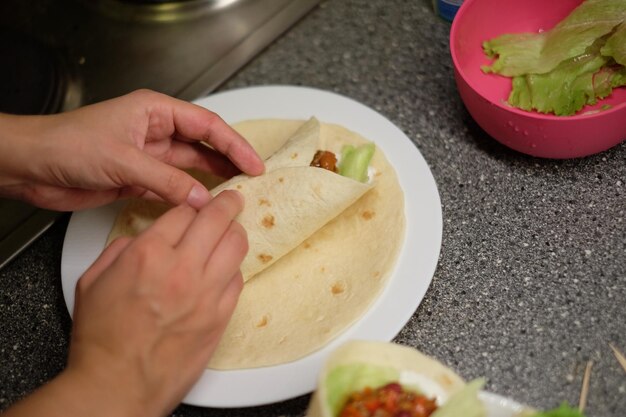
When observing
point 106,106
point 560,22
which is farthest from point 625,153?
point 106,106

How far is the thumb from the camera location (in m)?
1.44

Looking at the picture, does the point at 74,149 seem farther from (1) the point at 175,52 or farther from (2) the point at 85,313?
(1) the point at 175,52

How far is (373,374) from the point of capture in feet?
3.72

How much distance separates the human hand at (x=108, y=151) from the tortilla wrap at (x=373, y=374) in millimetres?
528

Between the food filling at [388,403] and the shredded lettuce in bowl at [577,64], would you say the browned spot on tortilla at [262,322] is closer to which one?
the food filling at [388,403]

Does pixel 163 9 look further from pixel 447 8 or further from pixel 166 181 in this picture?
pixel 166 181

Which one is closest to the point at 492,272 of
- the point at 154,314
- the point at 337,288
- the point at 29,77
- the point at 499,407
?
the point at 337,288

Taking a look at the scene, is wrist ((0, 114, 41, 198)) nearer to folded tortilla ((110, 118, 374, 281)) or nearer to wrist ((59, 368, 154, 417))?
folded tortilla ((110, 118, 374, 281))

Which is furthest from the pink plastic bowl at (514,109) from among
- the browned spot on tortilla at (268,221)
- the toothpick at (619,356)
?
the browned spot on tortilla at (268,221)

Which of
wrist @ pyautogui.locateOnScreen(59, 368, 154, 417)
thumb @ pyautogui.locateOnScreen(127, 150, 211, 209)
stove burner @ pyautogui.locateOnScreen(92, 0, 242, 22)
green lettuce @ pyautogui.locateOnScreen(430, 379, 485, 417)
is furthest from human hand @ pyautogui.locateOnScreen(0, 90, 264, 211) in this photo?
stove burner @ pyautogui.locateOnScreen(92, 0, 242, 22)

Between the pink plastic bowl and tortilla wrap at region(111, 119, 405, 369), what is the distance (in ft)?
0.96

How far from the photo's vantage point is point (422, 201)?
5.41 ft

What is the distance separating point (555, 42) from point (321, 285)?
3.03 ft

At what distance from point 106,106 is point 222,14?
0.95m
